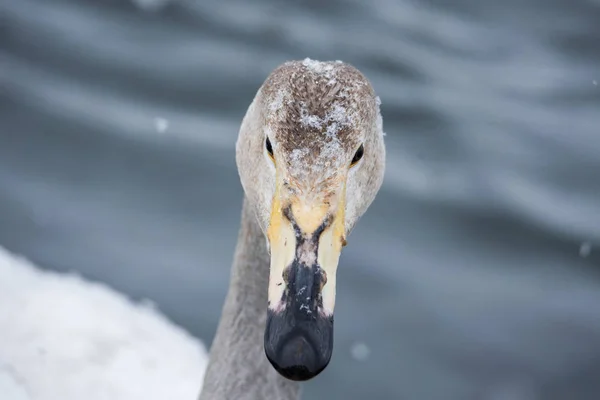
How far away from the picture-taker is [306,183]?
2.25m

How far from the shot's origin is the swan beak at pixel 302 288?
198 centimetres

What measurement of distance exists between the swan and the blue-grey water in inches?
74.1

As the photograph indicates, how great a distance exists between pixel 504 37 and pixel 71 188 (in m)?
3.32

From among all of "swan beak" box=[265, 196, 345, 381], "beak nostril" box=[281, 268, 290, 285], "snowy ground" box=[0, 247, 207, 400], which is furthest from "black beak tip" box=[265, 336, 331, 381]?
"snowy ground" box=[0, 247, 207, 400]

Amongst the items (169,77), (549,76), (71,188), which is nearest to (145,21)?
(169,77)

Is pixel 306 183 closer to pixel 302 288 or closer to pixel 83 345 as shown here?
pixel 302 288

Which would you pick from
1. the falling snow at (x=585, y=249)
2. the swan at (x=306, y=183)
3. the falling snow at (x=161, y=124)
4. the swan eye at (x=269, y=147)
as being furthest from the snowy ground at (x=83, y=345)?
the falling snow at (x=585, y=249)

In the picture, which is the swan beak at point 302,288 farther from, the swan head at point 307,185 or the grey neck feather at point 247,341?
the grey neck feather at point 247,341

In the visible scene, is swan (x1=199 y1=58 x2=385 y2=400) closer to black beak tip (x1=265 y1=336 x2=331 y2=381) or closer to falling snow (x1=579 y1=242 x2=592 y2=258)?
black beak tip (x1=265 y1=336 x2=331 y2=381)

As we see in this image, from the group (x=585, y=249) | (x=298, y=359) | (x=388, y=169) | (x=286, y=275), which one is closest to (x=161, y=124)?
(x=388, y=169)

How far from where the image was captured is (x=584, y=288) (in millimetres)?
4711

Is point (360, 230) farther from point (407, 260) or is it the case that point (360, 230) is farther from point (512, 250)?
point (512, 250)

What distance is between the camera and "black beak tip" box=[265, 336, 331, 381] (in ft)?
6.48

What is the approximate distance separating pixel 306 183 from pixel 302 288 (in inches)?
13.7
